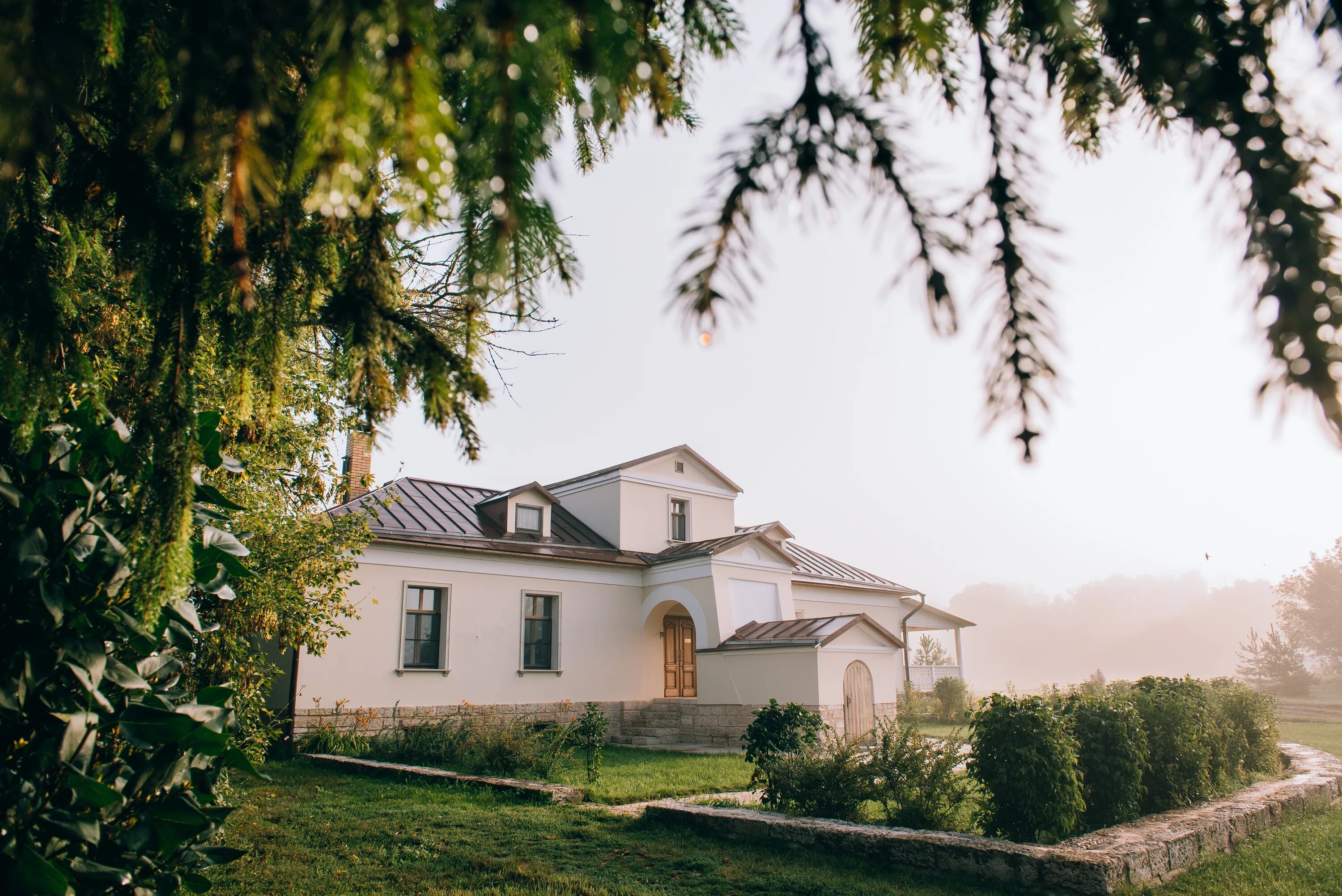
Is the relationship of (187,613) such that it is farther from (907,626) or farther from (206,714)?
(907,626)

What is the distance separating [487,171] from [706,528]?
20158 mm

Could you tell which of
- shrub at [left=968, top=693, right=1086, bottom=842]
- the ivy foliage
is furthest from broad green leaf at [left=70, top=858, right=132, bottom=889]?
shrub at [left=968, top=693, right=1086, bottom=842]

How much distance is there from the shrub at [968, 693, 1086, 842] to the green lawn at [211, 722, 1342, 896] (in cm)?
96

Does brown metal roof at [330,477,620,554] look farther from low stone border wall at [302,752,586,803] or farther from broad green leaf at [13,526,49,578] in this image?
broad green leaf at [13,526,49,578]

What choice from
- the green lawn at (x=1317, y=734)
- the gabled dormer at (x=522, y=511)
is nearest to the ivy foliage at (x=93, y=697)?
the gabled dormer at (x=522, y=511)

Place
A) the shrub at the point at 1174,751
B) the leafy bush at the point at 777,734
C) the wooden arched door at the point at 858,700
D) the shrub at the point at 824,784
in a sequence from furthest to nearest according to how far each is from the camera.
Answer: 1. the wooden arched door at the point at 858,700
2. the leafy bush at the point at 777,734
3. the shrub at the point at 1174,751
4. the shrub at the point at 824,784

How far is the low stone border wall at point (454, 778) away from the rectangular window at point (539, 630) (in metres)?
5.29

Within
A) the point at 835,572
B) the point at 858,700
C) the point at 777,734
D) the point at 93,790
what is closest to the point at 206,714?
the point at 93,790

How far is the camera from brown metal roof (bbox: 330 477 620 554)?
15664mm

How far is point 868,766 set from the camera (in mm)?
7234

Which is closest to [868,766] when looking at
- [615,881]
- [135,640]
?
[615,881]

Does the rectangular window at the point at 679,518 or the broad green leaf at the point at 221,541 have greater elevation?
the rectangular window at the point at 679,518

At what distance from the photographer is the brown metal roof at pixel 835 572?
22.3 m

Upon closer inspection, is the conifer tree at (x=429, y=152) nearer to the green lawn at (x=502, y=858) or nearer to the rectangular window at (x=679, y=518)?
the green lawn at (x=502, y=858)
